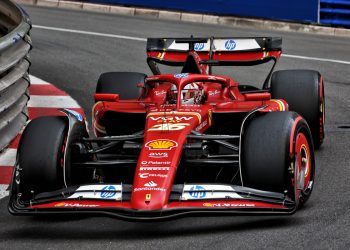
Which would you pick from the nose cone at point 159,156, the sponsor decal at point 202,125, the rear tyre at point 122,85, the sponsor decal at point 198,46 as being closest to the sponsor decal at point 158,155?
the nose cone at point 159,156

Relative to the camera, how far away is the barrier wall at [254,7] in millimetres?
18562

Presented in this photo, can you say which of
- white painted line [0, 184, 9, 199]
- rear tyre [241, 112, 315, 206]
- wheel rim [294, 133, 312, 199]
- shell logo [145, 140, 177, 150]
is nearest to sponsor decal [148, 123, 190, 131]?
shell logo [145, 140, 177, 150]

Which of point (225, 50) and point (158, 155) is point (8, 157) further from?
point (158, 155)

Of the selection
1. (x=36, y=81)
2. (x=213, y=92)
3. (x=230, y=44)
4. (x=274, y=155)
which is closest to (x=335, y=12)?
(x=36, y=81)

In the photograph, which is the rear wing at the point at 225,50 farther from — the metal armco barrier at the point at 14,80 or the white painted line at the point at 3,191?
the white painted line at the point at 3,191

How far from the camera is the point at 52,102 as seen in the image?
12.3 m

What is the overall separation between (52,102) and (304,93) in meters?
3.85

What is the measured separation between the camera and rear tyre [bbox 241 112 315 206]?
7.15 meters

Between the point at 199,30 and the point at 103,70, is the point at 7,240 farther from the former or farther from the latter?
the point at 199,30

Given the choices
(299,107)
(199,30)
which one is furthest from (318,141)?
(199,30)

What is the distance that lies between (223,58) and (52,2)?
11501 mm

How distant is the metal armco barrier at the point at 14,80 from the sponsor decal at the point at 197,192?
9.70ft

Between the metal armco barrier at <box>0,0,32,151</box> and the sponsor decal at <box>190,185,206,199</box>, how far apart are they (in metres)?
2.96

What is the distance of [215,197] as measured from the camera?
698cm
